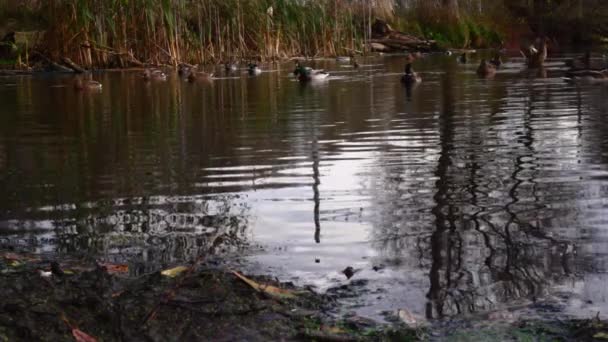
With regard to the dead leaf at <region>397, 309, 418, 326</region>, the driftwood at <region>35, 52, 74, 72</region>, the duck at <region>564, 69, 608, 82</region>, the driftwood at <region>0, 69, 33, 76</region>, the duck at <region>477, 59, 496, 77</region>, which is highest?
the driftwood at <region>35, 52, 74, 72</region>

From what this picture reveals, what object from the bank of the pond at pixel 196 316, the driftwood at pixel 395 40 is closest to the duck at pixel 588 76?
the bank of the pond at pixel 196 316

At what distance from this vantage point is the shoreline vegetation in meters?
31.3

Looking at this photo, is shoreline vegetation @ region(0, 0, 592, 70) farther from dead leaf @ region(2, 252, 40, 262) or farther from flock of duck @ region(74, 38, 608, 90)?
dead leaf @ region(2, 252, 40, 262)

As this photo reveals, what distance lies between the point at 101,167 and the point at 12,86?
17.0 m

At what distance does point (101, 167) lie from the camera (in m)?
10.4

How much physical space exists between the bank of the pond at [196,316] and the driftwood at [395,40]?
131ft

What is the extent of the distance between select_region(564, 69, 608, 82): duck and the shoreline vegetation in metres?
13.8

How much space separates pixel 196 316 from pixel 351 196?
3.46 m

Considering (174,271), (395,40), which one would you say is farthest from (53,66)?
(174,271)

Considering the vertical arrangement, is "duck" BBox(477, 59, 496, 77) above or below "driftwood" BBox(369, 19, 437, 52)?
below

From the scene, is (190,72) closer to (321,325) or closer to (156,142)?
(156,142)

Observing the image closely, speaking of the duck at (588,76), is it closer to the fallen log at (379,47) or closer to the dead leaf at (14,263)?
the dead leaf at (14,263)

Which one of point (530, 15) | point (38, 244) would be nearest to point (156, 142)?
point (38, 244)

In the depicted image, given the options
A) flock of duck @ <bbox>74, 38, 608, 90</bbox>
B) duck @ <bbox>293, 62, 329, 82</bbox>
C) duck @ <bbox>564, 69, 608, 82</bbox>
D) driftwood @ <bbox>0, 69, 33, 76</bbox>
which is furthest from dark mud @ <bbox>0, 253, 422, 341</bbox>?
driftwood @ <bbox>0, 69, 33, 76</bbox>
